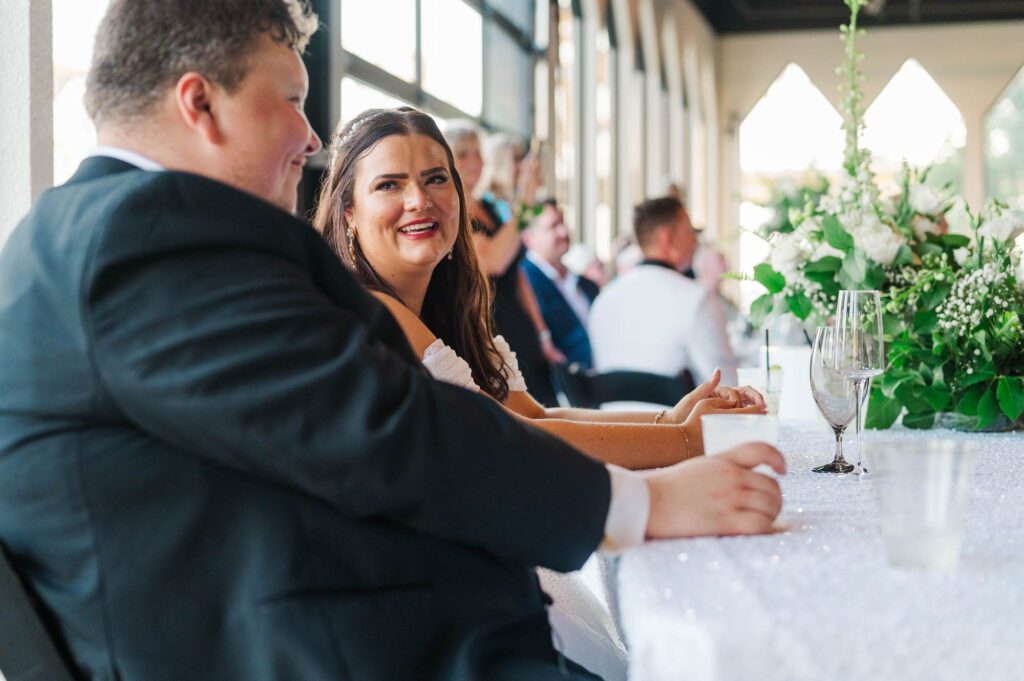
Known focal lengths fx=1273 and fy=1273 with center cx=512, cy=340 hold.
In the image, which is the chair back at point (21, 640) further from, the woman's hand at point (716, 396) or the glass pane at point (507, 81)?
the glass pane at point (507, 81)

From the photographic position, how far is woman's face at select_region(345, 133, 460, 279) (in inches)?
79.9


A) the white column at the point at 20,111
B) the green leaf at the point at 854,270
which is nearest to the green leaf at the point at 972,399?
the green leaf at the point at 854,270

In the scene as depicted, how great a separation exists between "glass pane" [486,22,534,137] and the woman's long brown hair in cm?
589

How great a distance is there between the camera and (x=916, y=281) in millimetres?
2172

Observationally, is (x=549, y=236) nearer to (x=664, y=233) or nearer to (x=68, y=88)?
(x=664, y=233)

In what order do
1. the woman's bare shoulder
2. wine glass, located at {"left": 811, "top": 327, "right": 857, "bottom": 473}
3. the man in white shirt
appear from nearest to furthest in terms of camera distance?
1. wine glass, located at {"left": 811, "top": 327, "right": 857, "bottom": 473}
2. the woman's bare shoulder
3. the man in white shirt

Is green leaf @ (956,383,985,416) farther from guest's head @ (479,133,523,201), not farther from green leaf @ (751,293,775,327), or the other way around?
guest's head @ (479,133,523,201)

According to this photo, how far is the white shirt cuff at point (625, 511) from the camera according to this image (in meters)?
1.11

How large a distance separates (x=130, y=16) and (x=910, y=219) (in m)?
1.63

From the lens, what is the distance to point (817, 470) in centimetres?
167

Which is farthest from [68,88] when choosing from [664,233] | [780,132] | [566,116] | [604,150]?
[780,132]

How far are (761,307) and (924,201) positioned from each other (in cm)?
36

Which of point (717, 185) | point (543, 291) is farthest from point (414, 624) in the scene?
point (717, 185)

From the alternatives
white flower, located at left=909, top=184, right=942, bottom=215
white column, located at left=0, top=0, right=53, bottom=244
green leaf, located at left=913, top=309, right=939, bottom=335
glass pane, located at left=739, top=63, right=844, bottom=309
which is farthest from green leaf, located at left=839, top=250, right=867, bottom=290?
glass pane, located at left=739, top=63, right=844, bottom=309
